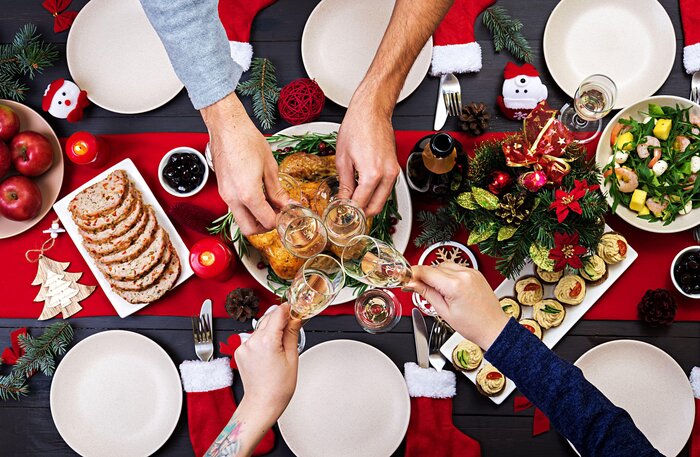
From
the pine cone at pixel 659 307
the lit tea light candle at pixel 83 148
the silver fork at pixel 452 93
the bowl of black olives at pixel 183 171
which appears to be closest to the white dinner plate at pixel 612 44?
the silver fork at pixel 452 93

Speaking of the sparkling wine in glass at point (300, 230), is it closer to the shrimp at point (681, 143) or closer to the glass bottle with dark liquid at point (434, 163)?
the glass bottle with dark liquid at point (434, 163)

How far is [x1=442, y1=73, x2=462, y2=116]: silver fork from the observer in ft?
5.43

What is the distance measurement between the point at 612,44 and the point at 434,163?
0.70 m

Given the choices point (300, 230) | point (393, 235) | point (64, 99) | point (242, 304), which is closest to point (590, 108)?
point (393, 235)

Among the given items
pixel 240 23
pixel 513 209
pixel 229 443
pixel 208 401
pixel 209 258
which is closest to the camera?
pixel 229 443

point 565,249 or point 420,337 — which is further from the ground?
point 565,249

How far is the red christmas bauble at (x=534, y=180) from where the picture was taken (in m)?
1.32

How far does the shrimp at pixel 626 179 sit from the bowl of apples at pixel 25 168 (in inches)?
62.5

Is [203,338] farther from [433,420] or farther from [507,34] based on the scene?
[507,34]

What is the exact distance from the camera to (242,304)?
159 centimetres


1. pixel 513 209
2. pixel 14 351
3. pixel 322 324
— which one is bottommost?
pixel 14 351

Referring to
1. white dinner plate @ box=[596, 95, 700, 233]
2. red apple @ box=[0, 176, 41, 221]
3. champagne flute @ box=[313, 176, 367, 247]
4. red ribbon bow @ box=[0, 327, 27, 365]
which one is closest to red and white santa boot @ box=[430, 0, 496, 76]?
white dinner plate @ box=[596, 95, 700, 233]

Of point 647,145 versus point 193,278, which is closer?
point 647,145

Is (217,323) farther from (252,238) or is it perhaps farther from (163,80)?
(163,80)
